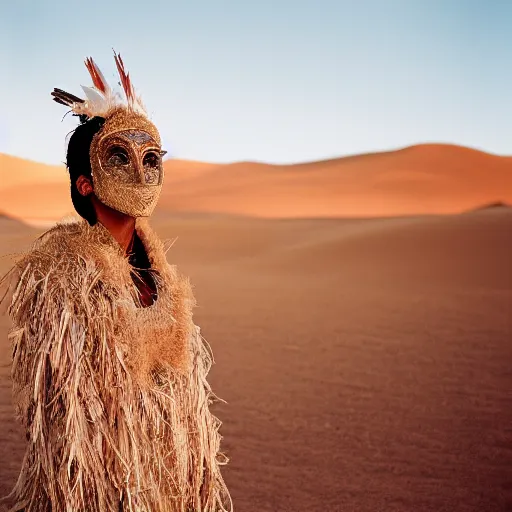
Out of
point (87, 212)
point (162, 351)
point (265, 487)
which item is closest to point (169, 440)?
point (162, 351)

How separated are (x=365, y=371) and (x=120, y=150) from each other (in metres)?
4.80

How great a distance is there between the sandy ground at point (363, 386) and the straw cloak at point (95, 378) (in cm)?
36

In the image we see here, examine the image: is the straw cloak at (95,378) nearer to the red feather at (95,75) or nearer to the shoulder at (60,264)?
the shoulder at (60,264)

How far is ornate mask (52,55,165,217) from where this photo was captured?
6.31 feet

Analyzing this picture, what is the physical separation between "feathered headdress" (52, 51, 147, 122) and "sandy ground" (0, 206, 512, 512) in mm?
490

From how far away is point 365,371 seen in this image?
627cm

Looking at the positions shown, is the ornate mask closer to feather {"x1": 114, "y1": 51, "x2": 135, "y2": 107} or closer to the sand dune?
feather {"x1": 114, "y1": 51, "x2": 135, "y2": 107}

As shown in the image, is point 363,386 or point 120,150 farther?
point 363,386

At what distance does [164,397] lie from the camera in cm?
204

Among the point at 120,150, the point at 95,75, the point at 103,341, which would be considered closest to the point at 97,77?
the point at 95,75

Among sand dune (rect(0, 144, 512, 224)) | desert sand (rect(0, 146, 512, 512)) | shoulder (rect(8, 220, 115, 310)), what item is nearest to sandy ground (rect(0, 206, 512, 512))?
desert sand (rect(0, 146, 512, 512))

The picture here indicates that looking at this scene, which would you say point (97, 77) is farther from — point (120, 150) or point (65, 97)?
point (120, 150)

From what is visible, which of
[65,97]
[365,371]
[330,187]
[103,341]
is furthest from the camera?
[330,187]

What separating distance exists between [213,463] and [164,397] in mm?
388
